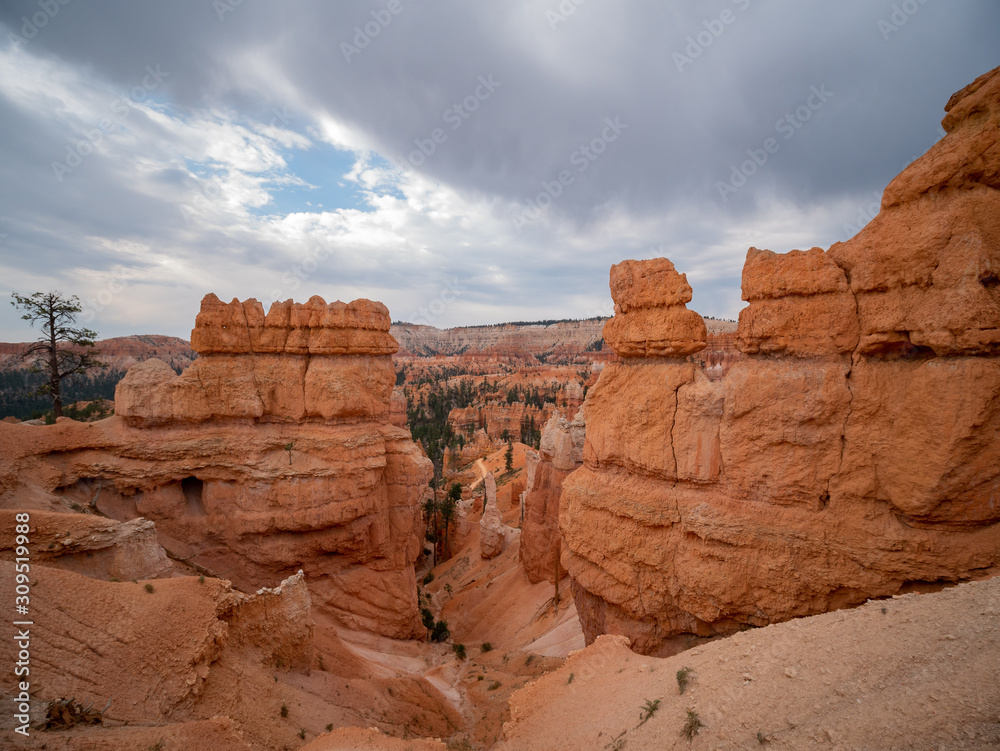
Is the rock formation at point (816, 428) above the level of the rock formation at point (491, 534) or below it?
above

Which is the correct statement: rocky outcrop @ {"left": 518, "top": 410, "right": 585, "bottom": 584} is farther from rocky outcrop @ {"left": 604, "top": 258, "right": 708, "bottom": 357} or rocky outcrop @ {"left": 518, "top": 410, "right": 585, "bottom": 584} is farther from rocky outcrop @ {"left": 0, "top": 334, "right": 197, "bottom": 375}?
rocky outcrop @ {"left": 0, "top": 334, "right": 197, "bottom": 375}

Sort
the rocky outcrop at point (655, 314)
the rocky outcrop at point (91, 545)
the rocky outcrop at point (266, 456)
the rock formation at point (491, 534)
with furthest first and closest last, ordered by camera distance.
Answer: the rock formation at point (491, 534) < the rocky outcrop at point (266, 456) < the rocky outcrop at point (655, 314) < the rocky outcrop at point (91, 545)

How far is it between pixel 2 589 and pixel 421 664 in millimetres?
12149

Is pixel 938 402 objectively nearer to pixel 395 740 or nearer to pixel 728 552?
pixel 728 552

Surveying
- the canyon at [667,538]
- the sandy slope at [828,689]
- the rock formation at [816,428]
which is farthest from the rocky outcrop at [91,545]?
the rock formation at [816,428]

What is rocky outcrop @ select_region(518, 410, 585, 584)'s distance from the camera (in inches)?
798

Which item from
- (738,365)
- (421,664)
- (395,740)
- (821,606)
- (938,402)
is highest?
(738,365)

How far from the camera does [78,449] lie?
1501 cm

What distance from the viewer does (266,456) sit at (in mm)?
16125

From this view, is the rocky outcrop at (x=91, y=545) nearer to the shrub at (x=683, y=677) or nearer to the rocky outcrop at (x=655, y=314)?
the shrub at (x=683, y=677)

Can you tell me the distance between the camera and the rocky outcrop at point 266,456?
1547 cm

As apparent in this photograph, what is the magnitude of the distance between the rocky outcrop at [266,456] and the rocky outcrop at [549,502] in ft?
18.6

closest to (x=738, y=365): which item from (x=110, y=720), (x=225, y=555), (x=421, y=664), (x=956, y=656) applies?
(x=956, y=656)

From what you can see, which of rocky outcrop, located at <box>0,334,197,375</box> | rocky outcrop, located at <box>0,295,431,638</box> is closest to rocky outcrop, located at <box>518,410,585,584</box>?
rocky outcrop, located at <box>0,295,431,638</box>
